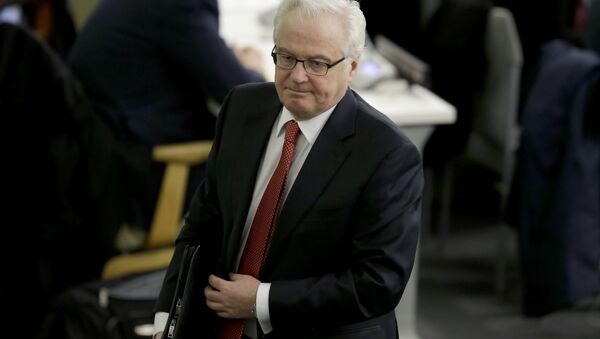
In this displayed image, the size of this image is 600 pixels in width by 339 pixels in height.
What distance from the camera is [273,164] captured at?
1805 millimetres

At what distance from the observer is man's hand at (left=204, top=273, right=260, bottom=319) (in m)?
1.75

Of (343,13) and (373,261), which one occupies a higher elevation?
(343,13)

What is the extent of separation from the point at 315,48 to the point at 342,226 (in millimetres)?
283

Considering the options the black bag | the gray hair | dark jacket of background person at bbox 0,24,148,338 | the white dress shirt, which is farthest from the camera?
dark jacket of background person at bbox 0,24,148,338

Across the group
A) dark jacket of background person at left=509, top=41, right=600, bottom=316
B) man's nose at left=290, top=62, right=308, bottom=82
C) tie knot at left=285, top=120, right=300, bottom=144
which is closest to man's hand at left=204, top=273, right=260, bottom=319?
tie knot at left=285, top=120, right=300, bottom=144

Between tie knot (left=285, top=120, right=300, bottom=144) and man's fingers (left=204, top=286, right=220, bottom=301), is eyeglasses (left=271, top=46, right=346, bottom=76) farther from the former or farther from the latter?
man's fingers (left=204, top=286, right=220, bottom=301)

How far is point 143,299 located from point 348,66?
4.30 ft

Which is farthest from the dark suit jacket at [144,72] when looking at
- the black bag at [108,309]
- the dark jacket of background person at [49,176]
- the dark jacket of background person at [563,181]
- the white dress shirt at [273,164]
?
the white dress shirt at [273,164]

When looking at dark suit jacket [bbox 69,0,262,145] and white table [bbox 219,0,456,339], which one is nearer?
white table [bbox 219,0,456,339]

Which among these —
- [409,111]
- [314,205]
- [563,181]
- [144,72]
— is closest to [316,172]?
[314,205]

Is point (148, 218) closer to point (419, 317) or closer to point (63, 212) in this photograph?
point (63, 212)

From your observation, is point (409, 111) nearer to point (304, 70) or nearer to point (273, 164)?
point (273, 164)

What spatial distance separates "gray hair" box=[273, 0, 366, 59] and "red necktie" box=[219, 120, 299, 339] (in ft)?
0.59

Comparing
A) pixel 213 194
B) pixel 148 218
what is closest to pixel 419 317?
pixel 148 218
